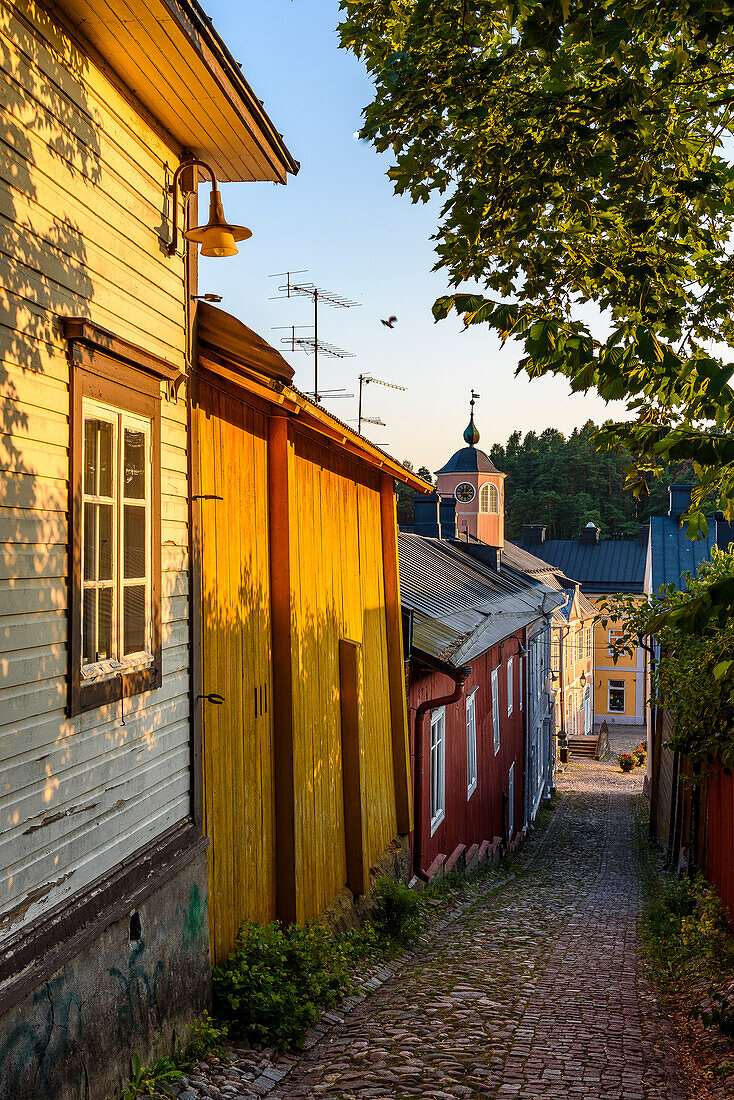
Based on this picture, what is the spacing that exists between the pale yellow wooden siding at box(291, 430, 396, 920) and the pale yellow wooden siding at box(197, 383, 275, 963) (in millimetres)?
422

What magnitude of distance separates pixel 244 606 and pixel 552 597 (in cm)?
2003

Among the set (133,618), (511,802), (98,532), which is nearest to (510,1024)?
(133,618)

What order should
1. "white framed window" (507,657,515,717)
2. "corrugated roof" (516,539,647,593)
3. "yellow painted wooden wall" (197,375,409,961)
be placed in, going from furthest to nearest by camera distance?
"corrugated roof" (516,539,647,593) → "white framed window" (507,657,515,717) → "yellow painted wooden wall" (197,375,409,961)

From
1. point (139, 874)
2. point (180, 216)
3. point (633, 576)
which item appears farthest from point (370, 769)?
point (633, 576)

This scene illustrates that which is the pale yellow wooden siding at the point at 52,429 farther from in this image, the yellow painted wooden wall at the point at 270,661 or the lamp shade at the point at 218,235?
the yellow painted wooden wall at the point at 270,661

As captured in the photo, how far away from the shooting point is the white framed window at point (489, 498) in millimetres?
41594

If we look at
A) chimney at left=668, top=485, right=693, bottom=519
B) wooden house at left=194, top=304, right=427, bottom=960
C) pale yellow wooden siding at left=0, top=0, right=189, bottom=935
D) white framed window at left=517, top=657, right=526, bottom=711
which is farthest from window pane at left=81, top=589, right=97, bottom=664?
chimney at left=668, top=485, right=693, bottom=519

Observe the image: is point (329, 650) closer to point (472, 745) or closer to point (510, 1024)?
point (510, 1024)

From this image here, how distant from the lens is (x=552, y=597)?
25.4 m

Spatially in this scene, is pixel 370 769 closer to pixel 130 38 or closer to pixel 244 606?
pixel 244 606

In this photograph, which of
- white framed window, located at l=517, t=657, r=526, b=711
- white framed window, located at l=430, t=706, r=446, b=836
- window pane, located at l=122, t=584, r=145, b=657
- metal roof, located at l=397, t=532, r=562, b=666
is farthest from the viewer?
white framed window, located at l=517, t=657, r=526, b=711

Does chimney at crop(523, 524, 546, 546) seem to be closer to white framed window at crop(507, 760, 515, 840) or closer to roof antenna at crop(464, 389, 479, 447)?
roof antenna at crop(464, 389, 479, 447)

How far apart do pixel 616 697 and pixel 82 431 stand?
48.1 m

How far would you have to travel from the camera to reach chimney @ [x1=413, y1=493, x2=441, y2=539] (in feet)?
90.4
